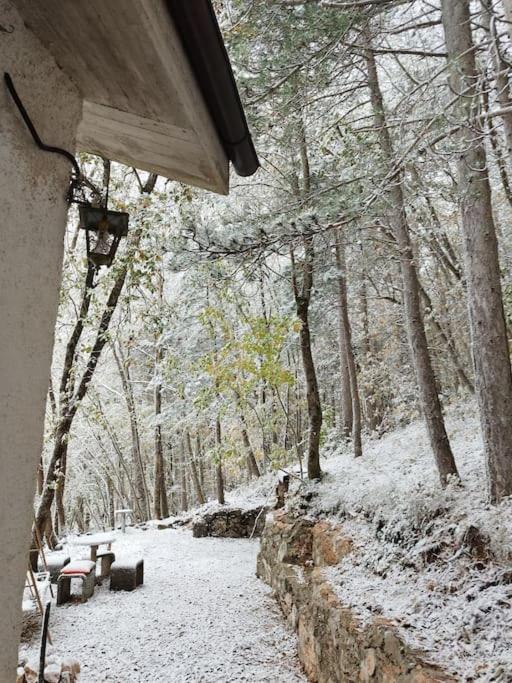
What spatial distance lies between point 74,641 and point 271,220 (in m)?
5.61

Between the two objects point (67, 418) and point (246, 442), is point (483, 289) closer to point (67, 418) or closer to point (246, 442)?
point (67, 418)

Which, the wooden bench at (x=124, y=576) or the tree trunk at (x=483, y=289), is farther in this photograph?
the wooden bench at (x=124, y=576)

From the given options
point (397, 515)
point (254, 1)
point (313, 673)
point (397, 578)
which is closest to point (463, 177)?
point (254, 1)

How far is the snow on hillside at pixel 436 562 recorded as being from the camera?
114 inches

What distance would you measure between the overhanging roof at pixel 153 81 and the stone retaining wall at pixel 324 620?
124 inches

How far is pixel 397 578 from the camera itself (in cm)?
410

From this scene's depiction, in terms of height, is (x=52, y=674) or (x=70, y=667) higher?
(x=52, y=674)

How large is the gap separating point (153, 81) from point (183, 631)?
594 centimetres

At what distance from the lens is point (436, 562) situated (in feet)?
12.9

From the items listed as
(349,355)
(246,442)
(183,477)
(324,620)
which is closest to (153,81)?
(324,620)

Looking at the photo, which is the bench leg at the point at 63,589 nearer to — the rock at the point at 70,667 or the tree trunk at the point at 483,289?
the rock at the point at 70,667

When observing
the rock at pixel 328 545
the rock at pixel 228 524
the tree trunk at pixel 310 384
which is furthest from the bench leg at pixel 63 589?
the rock at pixel 228 524

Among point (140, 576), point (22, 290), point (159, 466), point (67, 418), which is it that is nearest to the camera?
point (22, 290)

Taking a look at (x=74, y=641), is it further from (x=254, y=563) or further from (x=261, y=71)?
(x=261, y=71)
